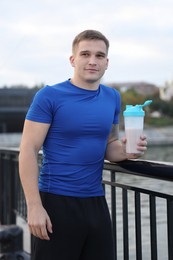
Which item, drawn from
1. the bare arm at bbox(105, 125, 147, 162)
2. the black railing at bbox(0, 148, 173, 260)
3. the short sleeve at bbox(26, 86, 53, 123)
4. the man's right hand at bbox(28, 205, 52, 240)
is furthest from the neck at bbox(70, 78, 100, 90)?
the man's right hand at bbox(28, 205, 52, 240)

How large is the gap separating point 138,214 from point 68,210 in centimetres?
55

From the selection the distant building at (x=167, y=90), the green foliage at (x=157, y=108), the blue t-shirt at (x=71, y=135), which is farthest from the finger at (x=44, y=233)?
the distant building at (x=167, y=90)

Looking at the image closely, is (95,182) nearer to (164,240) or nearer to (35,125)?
(35,125)

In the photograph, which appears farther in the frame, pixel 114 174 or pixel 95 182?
pixel 114 174

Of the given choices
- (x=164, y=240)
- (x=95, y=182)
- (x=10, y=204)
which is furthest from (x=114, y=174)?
(x=164, y=240)

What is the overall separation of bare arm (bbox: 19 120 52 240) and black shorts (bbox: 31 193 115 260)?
0.07m

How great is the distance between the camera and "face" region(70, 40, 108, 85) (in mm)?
2205

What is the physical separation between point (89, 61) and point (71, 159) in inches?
17.6

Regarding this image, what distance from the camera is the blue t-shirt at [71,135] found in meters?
2.15

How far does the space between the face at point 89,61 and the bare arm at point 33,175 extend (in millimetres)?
285

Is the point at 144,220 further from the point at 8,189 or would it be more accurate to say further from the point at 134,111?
the point at 134,111

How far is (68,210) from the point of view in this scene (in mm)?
2180

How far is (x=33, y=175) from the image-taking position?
2.13 metres

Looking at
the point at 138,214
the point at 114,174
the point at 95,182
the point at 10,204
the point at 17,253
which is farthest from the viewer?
the point at 10,204
